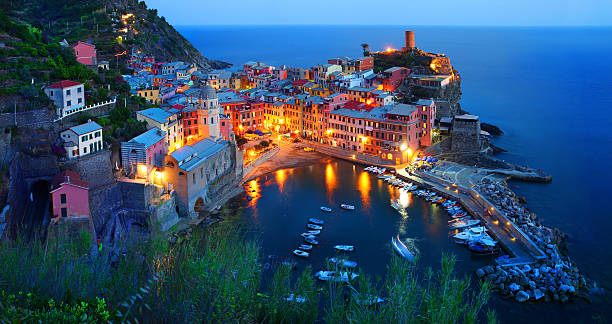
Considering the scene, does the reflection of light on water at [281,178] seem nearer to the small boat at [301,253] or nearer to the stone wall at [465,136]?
the small boat at [301,253]

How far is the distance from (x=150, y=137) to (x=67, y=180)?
534 cm

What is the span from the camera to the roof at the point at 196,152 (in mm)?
21375

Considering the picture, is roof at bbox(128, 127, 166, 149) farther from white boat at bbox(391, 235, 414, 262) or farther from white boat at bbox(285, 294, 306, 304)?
white boat at bbox(285, 294, 306, 304)

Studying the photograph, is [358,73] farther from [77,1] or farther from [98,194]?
[77,1]

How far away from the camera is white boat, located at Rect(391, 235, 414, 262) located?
18.4 metres

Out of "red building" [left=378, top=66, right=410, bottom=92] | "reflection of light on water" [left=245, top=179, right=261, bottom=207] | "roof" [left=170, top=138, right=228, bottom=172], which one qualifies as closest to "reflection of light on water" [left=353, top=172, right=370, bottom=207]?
"reflection of light on water" [left=245, top=179, right=261, bottom=207]

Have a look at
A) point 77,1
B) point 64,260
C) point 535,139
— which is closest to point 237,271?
point 64,260

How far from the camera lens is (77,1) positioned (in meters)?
52.3

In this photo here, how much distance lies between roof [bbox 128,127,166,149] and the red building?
2300 cm

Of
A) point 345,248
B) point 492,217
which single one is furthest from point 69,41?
point 492,217

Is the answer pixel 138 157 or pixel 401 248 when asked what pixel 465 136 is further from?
pixel 138 157

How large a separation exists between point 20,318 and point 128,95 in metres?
21.3

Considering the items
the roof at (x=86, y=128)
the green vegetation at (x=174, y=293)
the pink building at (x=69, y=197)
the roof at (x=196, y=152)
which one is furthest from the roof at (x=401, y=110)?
the green vegetation at (x=174, y=293)

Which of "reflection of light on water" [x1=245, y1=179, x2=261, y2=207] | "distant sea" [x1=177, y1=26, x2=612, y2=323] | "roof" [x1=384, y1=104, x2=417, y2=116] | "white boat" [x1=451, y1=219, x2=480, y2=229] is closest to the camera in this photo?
"distant sea" [x1=177, y1=26, x2=612, y2=323]
